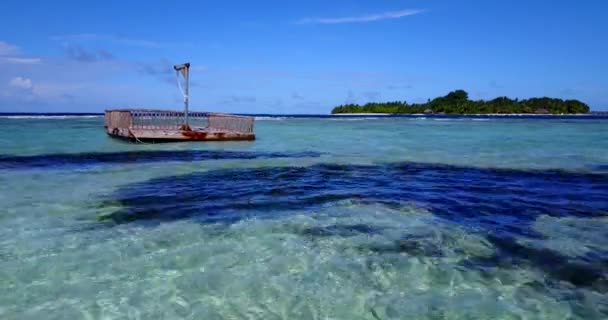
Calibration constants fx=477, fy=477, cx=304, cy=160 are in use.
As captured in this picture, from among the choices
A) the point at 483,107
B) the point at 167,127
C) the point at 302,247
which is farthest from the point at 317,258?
the point at 483,107

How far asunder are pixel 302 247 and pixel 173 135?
18.9 metres

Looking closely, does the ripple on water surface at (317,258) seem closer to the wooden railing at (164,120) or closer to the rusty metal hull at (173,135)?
the rusty metal hull at (173,135)

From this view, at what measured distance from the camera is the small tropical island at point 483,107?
140125 millimetres

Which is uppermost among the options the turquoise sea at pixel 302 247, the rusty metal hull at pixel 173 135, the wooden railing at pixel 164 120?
the wooden railing at pixel 164 120

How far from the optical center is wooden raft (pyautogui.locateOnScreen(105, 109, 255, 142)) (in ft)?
76.3

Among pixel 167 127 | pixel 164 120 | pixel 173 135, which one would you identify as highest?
pixel 164 120

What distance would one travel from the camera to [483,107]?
141 m

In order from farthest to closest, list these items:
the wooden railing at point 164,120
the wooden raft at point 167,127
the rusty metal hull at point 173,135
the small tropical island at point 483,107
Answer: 1. the small tropical island at point 483,107
2. the wooden railing at point 164,120
3. the wooden raft at point 167,127
4. the rusty metal hull at point 173,135

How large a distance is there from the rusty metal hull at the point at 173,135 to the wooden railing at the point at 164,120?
2.16 feet

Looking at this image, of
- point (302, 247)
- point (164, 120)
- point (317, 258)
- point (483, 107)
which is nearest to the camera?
point (317, 258)

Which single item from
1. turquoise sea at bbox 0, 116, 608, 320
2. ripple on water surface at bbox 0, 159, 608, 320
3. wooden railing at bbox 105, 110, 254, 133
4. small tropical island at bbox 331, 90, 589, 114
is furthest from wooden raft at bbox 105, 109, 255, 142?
small tropical island at bbox 331, 90, 589, 114

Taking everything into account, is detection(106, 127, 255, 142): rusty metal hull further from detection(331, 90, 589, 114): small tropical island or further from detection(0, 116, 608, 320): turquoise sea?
detection(331, 90, 589, 114): small tropical island

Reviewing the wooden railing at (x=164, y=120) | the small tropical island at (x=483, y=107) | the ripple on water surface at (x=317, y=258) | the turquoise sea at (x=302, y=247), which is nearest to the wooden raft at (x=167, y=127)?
the wooden railing at (x=164, y=120)

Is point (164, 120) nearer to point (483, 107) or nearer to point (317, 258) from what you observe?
point (317, 258)
